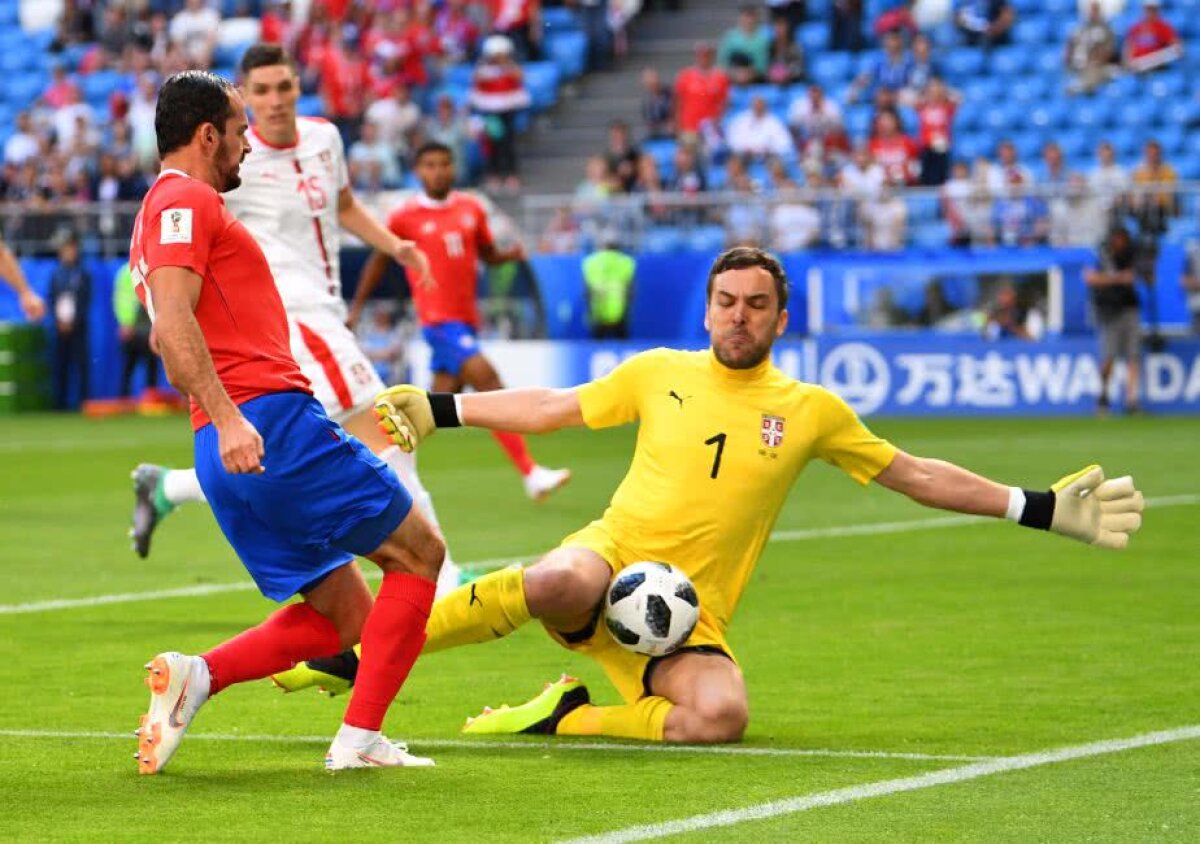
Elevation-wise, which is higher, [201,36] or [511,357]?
[201,36]

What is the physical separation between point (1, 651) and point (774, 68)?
71.8 ft

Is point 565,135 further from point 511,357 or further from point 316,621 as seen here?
point 316,621

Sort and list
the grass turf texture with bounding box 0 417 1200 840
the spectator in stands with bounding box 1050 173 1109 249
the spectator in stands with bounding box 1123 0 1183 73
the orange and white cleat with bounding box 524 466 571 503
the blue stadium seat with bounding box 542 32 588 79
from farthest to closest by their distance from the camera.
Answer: the blue stadium seat with bounding box 542 32 588 79
the spectator in stands with bounding box 1123 0 1183 73
the spectator in stands with bounding box 1050 173 1109 249
the orange and white cleat with bounding box 524 466 571 503
the grass turf texture with bounding box 0 417 1200 840

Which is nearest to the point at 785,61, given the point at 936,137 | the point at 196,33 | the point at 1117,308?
the point at 936,137

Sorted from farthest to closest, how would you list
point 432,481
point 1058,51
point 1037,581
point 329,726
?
point 1058,51
point 432,481
point 1037,581
point 329,726

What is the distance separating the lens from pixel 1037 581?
12078 millimetres

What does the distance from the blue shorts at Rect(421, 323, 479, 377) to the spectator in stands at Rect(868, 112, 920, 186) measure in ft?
39.2

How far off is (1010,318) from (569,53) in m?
8.96

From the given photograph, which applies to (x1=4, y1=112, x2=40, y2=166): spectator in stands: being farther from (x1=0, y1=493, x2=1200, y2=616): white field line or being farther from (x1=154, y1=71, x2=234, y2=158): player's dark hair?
(x1=154, y1=71, x2=234, y2=158): player's dark hair

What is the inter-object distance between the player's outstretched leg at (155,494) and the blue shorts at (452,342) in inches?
189

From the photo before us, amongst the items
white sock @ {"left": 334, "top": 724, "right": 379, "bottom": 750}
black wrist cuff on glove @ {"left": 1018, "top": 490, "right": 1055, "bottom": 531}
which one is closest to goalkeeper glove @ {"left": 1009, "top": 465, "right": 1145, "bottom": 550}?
black wrist cuff on glove @ {"left": 1018, "top": 490, "right": 1055, "bottom": 531}

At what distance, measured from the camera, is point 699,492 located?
25.4 feet

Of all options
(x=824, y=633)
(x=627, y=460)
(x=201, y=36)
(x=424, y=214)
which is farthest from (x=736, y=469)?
(x=201, y=36)

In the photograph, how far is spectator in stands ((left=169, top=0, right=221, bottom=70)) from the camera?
3421 centimetres
